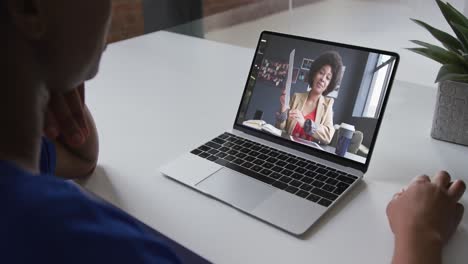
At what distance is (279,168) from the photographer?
2.76 ft

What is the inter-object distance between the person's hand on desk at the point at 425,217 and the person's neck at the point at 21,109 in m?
0.46

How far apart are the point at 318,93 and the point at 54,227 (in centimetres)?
58

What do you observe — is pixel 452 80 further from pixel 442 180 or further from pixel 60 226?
pixel 60 226

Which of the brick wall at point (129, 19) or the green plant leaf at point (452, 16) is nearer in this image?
the green plant leaf at point (452, 16)

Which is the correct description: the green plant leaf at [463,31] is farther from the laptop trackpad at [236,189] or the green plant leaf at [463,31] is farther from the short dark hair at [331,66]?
the laptop trackpad at [236,189]

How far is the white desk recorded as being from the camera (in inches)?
26.3

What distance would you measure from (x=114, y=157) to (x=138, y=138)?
0.09 m

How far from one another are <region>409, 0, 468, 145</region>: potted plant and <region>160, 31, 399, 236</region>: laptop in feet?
0.50

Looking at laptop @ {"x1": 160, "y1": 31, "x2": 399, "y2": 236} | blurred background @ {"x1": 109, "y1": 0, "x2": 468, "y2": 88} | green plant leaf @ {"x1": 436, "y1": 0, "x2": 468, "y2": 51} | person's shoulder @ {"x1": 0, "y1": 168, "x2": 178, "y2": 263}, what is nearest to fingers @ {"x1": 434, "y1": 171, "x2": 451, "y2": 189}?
laptop @ {"x1": 160, "y1": 31, "x2": 399, "y2": 236}

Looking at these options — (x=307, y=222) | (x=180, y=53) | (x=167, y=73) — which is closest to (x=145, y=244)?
(x=307, y=222)

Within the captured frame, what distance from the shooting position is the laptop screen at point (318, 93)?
833 mm

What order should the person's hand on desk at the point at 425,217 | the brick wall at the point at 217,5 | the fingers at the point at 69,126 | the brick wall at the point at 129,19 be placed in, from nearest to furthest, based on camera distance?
the person's hand on desk at the point at 425,217
the fingers at the point at 69,126
the brick wall at the point at 217,5
the brick wall at the point at 129,19

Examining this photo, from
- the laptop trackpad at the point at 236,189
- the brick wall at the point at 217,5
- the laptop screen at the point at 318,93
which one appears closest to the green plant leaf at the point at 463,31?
the laptop screen at the point at 318,93

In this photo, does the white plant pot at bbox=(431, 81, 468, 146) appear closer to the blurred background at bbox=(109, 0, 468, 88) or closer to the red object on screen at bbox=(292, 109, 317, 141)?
the red object on screen at bbox=(292, 109, 317, 141)
